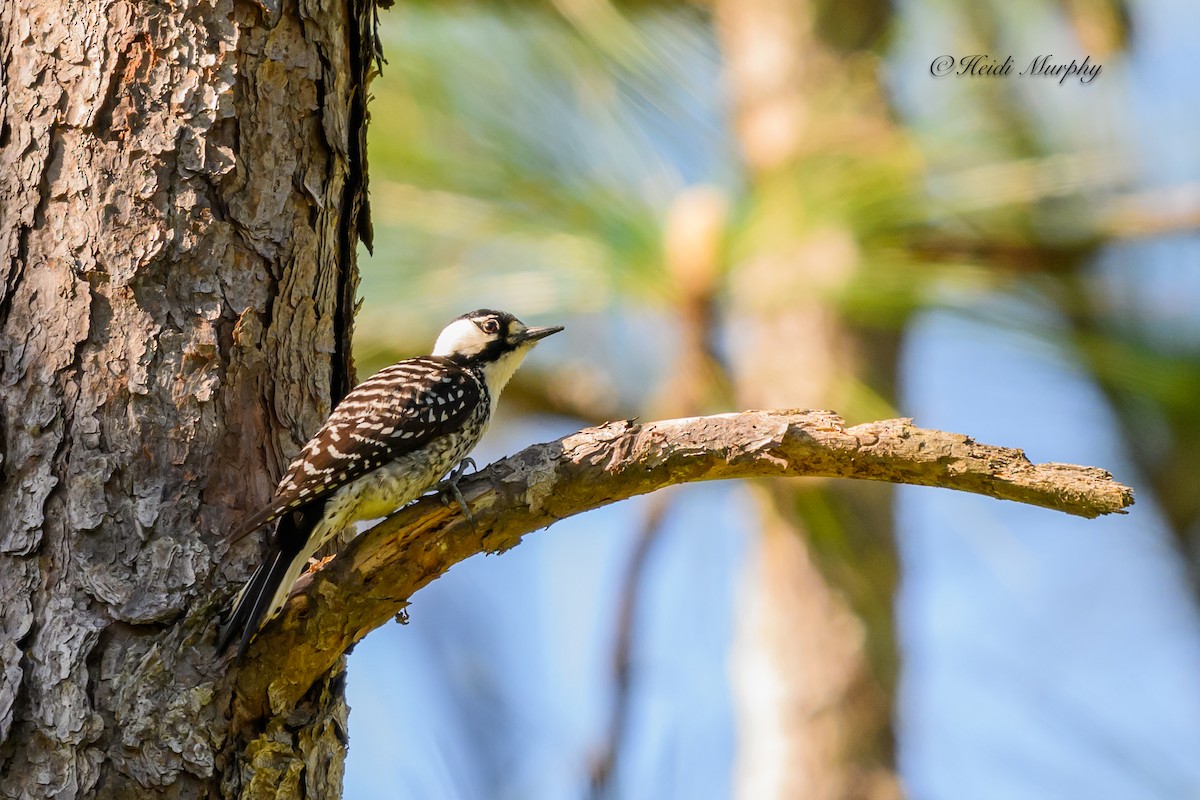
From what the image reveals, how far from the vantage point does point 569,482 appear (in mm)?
2465

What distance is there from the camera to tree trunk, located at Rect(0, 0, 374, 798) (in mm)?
2391

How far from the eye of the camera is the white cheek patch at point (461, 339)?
13.2 feet

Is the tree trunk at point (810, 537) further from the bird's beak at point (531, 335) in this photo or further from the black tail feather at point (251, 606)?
the black tail feather at point (251, 606)

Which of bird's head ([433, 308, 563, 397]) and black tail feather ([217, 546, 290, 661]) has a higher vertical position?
bird's head ([433, 308, 563, 397])

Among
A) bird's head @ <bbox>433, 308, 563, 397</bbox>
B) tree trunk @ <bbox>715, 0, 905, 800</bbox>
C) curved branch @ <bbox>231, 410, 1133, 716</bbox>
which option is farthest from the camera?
tree trunk @ <bbox>715, 0, 905, 800</bbox>

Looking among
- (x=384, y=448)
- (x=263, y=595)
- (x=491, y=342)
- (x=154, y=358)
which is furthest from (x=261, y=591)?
(x=491, y=342)

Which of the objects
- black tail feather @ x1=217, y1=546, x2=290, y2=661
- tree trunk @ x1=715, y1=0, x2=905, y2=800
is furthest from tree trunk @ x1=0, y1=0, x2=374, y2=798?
tree trunk @ x1=715, y1=0, x2=905, y2=800

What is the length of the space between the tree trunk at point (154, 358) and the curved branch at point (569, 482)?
15cm

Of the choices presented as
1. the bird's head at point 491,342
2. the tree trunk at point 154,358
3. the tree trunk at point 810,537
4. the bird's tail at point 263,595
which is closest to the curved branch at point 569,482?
the bird's tail at point 263,595

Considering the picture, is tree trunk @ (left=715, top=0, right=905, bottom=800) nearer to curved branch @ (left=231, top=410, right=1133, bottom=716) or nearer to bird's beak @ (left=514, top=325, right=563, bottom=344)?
bird's beak @ (left=514, top=325, right=563, bottom=344)

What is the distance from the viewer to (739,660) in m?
6.26

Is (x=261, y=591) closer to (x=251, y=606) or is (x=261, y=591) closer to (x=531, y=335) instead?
(x=251, y=606)

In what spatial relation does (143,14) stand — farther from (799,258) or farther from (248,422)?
(799,258)

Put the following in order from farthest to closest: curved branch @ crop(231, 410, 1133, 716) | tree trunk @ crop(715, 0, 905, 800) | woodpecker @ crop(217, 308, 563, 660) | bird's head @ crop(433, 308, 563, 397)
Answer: tree trunk @ crop(715, 0, 905, 800) < bird's head @ crop(433, 308, 563, 397) < woodpecker @ crop(217, 308, 563, 660) < curved branch @ crop(231, 410, 1133, 716)
